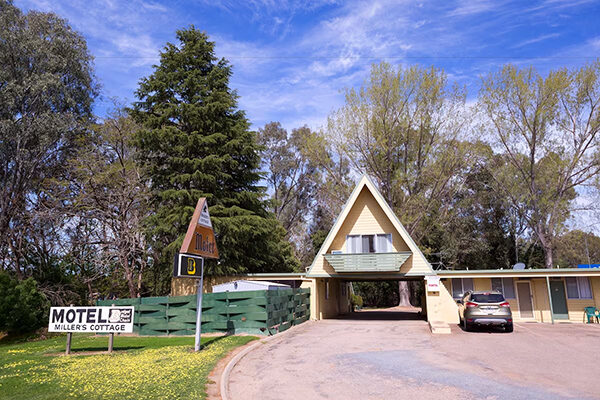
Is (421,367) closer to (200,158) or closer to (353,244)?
(353,244)

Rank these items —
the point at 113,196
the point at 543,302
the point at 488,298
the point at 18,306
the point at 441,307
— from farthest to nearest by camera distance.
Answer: the point at 113,196 → the point at 543,302 → the point at 441,307 → the point at 18,306 → the point at 488,298

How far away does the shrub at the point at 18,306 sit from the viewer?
18109 mm

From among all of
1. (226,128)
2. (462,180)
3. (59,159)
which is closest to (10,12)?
(59,159)

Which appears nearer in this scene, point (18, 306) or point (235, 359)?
point (235, 359)

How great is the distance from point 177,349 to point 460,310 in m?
14.4

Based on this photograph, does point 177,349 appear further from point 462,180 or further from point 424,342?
point 462,180

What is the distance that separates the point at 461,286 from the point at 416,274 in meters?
3.21

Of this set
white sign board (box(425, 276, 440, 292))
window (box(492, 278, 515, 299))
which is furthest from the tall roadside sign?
window (box(492, 278, 515, 299))

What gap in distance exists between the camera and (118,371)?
368 inches

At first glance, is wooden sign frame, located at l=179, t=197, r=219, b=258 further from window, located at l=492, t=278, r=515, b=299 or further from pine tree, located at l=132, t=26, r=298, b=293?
window, located at l=492, t=278, r=515, b=299

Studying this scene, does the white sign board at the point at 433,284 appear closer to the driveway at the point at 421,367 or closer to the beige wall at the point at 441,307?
the beige wall at the point at 441,307

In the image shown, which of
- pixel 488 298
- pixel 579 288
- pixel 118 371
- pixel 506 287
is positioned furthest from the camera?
pixel 506 287

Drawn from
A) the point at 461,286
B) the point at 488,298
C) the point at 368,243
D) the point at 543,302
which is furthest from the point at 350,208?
the point at 543,302

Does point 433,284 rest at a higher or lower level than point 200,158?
lower
